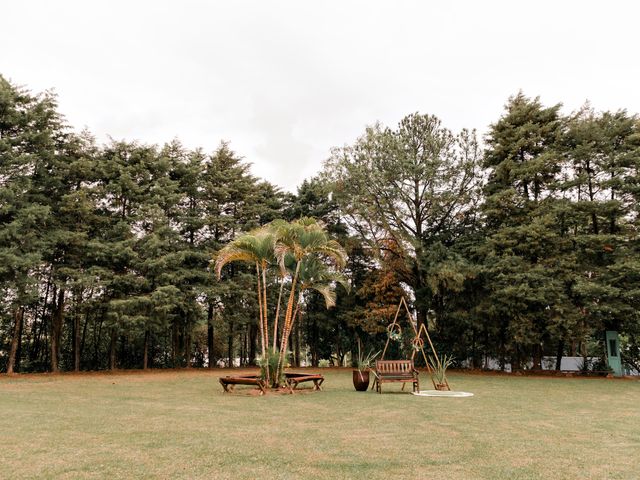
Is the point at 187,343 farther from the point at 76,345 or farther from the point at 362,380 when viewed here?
the point at 362,380

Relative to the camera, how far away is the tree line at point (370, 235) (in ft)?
62.5

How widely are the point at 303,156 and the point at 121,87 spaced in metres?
13.7

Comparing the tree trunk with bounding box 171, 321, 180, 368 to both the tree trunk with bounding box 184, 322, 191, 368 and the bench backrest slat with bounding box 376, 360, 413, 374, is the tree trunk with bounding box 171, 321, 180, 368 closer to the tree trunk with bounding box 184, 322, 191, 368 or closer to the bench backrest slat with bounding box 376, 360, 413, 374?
the tree trunk with bounding box 184, 322, 191, 368

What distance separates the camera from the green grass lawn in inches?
169

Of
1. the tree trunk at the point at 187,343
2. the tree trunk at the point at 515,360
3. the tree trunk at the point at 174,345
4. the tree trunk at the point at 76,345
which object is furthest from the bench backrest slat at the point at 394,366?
the tree trunk at the point at 76,345

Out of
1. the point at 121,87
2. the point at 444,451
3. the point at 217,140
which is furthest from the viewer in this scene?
the point at 217,140

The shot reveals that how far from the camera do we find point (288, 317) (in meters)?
12.9

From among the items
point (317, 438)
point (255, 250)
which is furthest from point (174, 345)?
point (317, 438)

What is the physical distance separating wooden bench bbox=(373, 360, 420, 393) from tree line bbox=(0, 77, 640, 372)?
7.69 metres

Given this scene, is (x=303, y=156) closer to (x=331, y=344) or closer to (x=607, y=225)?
(x=331, y=344)

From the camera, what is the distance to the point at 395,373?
39.5 feet

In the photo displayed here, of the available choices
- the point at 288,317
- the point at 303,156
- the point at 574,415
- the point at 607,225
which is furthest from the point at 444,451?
the point at 303,156

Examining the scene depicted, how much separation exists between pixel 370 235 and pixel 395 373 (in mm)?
13157

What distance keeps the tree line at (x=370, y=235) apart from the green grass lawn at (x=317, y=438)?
1048 centimetres
